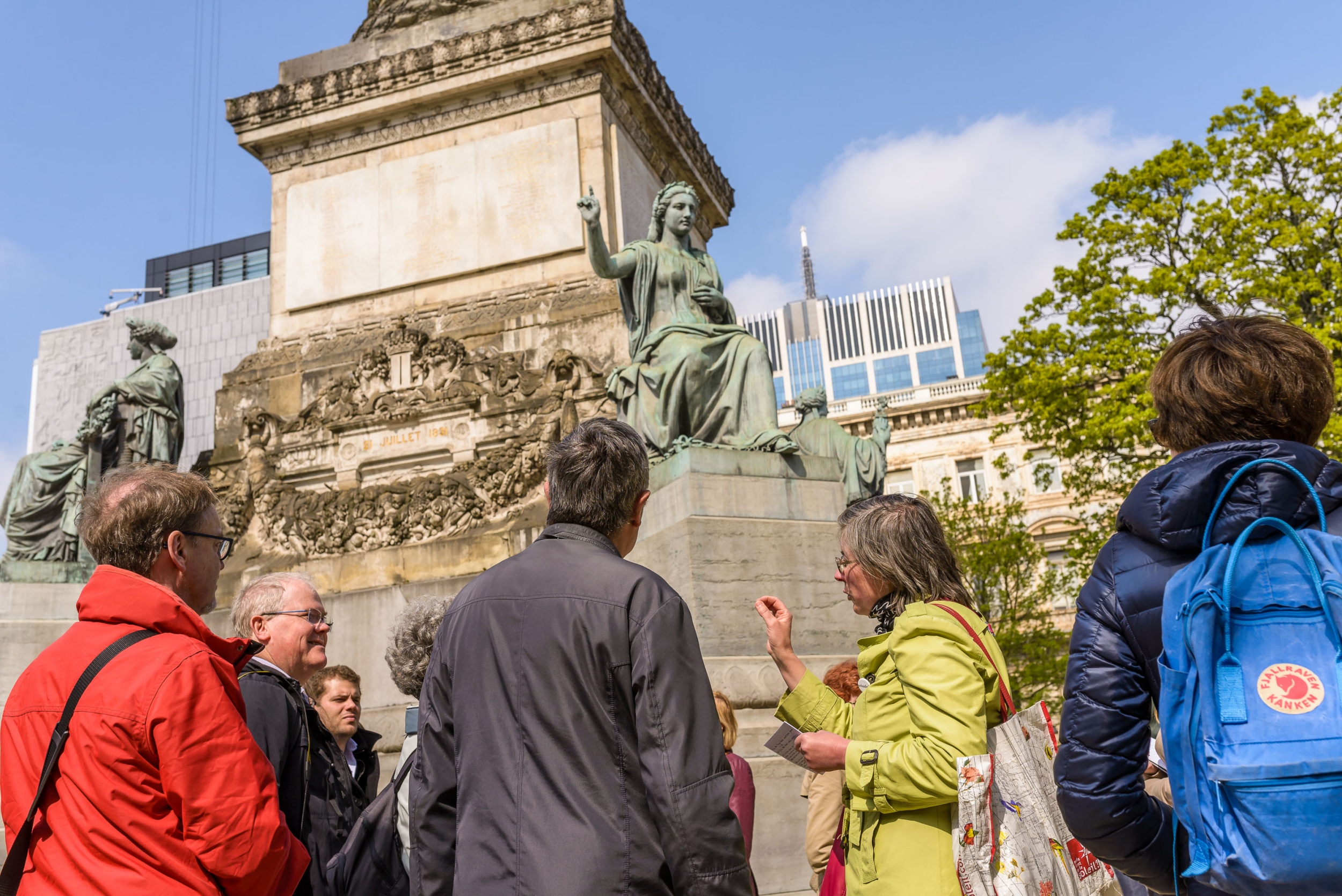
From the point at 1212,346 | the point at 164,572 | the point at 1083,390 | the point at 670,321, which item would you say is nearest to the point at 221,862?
the point at 164,572

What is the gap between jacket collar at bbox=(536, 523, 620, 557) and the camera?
2695 millimetres

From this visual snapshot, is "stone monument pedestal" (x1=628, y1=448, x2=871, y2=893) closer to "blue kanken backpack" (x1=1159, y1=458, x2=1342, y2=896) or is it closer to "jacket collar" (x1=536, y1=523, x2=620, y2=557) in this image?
"jacket collar" (x1=536, y1=523, x2=620, y2=557)

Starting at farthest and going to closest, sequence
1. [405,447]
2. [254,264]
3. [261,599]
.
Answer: [254,264] → [405,447] → [261,599]

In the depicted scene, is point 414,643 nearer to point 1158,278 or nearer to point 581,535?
point 581,535

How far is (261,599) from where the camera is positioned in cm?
368

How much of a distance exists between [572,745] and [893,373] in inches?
4853

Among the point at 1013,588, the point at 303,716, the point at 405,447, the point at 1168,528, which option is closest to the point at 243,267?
the point at 1013,588

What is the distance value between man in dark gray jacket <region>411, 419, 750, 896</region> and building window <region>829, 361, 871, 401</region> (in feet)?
391

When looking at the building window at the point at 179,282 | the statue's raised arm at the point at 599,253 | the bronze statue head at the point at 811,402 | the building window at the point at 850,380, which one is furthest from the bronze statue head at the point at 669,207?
the building window at the point at 850,380

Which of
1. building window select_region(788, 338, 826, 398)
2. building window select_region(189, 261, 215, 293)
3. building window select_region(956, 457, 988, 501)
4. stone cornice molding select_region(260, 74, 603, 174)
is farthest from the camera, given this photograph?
building window select_region(788, 338, 826, 398)

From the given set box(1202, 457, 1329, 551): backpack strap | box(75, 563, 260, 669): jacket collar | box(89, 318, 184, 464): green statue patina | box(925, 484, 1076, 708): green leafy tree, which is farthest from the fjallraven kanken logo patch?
box(925, 484, 1076, 708): green leafy tree

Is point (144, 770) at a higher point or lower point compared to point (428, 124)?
lower

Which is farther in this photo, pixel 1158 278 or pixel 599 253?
pixel 1158 278

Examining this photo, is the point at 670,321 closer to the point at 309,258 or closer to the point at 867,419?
the point at 309,258
